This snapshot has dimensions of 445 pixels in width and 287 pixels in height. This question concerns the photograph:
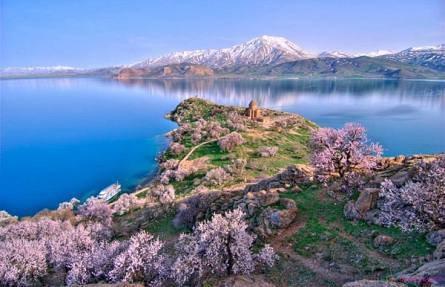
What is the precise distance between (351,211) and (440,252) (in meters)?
9.15

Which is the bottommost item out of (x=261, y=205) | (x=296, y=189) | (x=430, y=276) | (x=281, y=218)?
(x=281, y=218)

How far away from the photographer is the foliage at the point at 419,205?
23.1 meters

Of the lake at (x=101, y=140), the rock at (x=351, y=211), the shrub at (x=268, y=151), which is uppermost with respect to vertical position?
the rock at (x=351, y=211)

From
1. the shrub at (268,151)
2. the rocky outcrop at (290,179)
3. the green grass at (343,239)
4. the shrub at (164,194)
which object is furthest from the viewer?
the shrub at (268,151)

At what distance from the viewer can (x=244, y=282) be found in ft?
75.6

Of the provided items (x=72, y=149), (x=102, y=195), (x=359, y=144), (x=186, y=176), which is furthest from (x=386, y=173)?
(x=72, y=149)

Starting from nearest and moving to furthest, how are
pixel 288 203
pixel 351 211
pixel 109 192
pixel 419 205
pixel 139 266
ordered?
pixel 419 205 < pixel 139 266 < pixel 351 211 < pixel 288 203 < pixel 109 192

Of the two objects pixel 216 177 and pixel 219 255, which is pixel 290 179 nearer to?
pixel 219 255

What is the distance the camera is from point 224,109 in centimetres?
13375

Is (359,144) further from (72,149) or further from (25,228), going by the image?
(72,149)

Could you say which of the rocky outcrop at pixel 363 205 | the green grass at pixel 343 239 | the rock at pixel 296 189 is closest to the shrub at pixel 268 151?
the rock at pixel 296 189

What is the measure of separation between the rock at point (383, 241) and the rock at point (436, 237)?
8.15 ft

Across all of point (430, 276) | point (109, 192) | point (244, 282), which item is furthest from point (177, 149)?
point (430, 276)

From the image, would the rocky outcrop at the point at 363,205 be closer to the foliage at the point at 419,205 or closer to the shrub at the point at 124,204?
the foliage at the point at 419,205
